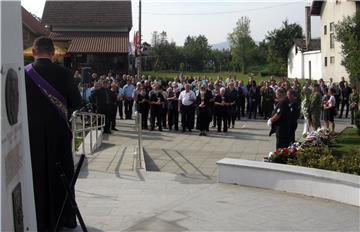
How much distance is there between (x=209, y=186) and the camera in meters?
8.59

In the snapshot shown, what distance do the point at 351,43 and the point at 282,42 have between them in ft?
136

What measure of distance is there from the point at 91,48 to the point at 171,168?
3030 centimetres

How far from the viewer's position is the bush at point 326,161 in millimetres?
8109

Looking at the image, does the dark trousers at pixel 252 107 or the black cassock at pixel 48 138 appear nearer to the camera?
the black cassock at pixel 48 138

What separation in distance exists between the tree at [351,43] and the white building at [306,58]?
1883 centimetres

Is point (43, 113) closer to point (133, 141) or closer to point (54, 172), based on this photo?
point (54, 172)

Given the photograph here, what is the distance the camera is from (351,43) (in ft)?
108

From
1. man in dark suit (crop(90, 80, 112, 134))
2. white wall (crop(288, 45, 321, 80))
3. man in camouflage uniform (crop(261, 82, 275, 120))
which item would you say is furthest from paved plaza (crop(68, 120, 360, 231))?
white wall (crop(288, 45, 321, 80))

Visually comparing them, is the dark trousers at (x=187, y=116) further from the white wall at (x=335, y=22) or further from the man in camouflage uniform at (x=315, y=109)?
the white wall at (x=335, y=22)

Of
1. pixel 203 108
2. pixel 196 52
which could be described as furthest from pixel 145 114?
pixel 196 52

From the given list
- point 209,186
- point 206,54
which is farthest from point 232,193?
point 206,54

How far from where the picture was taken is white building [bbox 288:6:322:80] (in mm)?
59406

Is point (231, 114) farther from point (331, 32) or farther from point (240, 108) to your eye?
point (331, 32)

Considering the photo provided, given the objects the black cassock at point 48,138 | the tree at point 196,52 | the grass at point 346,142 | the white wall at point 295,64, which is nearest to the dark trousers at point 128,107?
the grass at point 346,142
